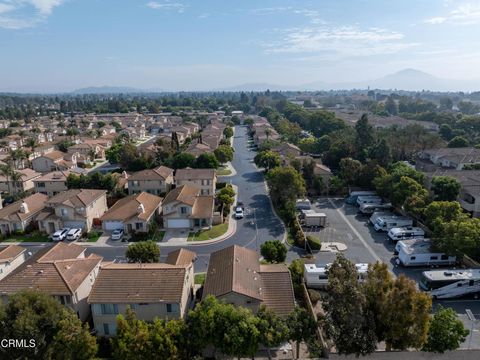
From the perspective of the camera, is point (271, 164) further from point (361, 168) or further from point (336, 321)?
point (336, 321)

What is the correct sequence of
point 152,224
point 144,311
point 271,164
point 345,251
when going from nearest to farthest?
point 144,311 → point 345,251 → point 152,224 → point 271,164

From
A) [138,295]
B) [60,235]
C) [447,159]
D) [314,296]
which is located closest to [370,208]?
[314,296]

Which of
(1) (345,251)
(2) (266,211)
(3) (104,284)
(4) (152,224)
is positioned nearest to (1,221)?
(4) (152,224)

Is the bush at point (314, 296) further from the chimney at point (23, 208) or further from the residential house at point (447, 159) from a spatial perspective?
the residential house at point (447, 159)

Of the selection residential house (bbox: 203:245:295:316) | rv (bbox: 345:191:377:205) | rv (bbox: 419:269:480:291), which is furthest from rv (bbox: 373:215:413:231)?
residential house (bbox: 203:245:295:316)

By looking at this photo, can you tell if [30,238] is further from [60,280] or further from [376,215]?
[376,215]

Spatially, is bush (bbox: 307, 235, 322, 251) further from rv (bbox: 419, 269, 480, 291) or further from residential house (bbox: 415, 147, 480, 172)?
residential house (bbox: 415, 147, 480, 172)
